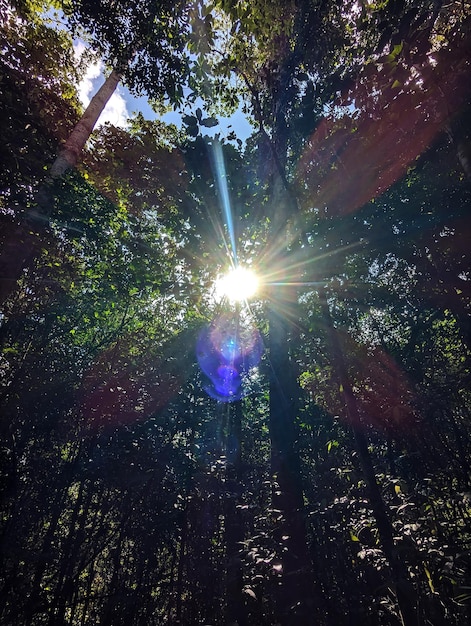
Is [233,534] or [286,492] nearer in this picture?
[286,492]

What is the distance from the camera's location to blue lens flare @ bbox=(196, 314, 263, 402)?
28.3 feet

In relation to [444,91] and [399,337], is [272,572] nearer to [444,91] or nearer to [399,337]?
[444,91]

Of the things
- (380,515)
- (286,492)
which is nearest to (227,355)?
(286,492)

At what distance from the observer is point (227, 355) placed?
9.07 m

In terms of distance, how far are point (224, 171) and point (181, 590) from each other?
31.8ft

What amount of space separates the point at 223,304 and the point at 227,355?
1777mm

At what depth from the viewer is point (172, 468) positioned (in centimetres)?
656

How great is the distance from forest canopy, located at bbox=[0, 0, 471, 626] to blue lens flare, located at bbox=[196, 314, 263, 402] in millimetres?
72

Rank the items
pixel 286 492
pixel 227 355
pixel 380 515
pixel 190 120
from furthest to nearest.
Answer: pixel 227 355
pixel 190 120
pixel 286 492
pixel 380 515

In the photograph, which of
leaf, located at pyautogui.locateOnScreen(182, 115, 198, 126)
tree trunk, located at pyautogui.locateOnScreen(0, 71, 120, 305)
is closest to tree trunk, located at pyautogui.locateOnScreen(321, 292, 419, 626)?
leaf, located at pyautogui.locateOnScreen(182, 115, 198, 126)

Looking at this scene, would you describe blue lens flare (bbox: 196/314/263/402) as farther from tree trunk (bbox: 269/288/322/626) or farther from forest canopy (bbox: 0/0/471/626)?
tree trunk (bbox: 269/288/322/626)

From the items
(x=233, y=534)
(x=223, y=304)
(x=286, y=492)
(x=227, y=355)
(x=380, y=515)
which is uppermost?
(x=223, y=304)

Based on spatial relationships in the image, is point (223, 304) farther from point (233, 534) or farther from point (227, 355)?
point (233, 534)

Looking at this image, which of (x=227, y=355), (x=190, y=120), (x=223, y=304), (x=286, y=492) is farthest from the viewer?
(x=223, y=304)
